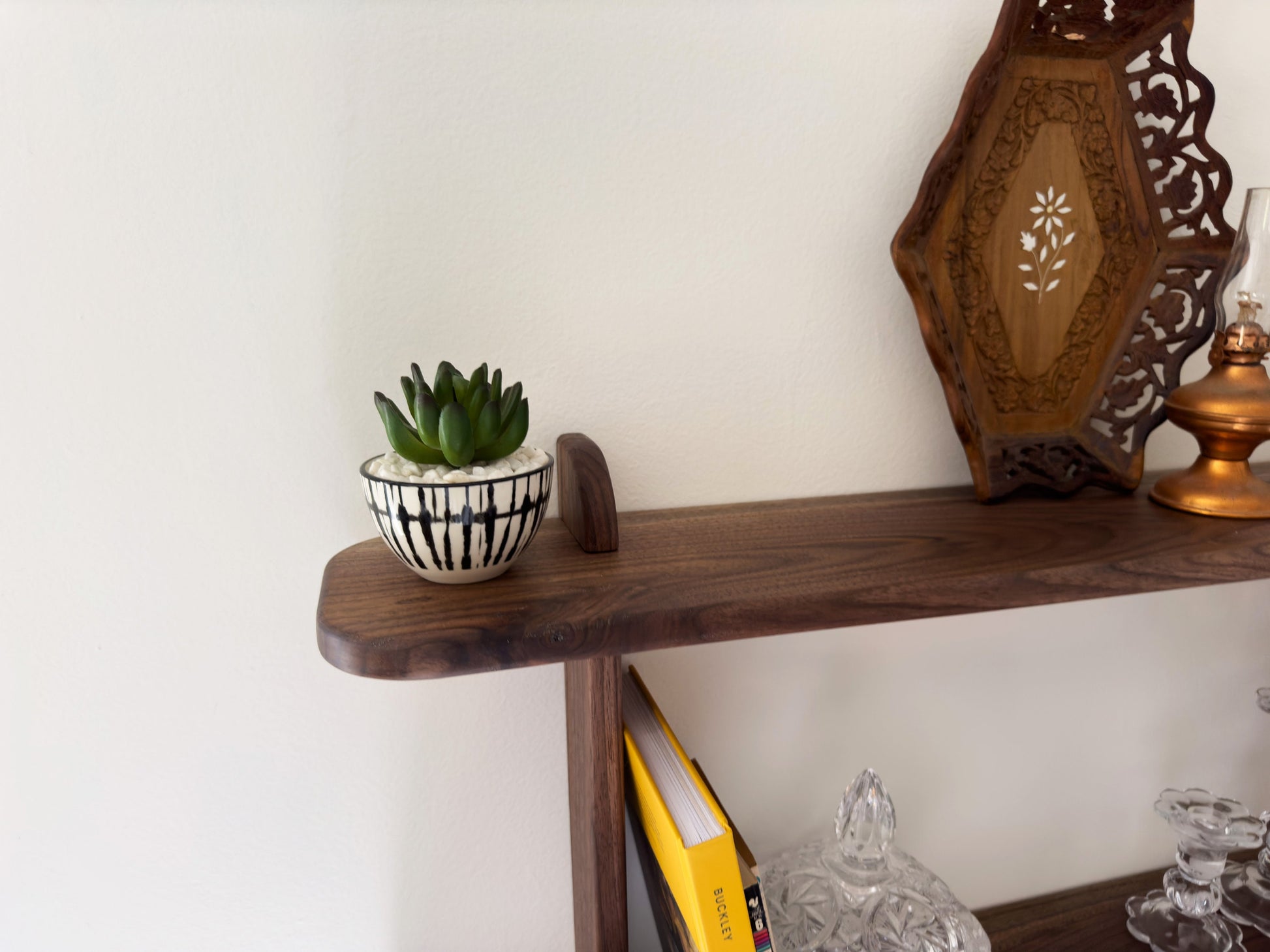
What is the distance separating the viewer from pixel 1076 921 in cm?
73

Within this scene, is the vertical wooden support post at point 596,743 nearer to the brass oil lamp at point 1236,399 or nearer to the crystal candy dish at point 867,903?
the crystal candy dish at point 867,903

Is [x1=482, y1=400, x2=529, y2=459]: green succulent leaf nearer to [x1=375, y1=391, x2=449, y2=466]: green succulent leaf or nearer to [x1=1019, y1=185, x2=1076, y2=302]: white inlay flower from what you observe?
[x1=375, y1=391, x2=449, y2=466]: green succulent leaf

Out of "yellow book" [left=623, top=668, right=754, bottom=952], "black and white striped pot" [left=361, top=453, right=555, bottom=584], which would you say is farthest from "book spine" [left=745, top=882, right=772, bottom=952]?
"black and white striped pot" [left=361, top=453, right=555, bottom=584]

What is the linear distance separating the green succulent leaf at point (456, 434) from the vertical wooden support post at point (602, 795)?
0.45 ft

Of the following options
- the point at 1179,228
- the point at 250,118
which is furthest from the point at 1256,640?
the point at 250,118

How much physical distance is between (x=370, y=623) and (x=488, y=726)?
A: 23 centimetres

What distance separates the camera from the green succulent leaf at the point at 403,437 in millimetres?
425

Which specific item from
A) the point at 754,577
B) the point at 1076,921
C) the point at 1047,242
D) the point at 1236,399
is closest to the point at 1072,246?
the point at 1047,242

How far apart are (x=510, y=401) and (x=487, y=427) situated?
27mm

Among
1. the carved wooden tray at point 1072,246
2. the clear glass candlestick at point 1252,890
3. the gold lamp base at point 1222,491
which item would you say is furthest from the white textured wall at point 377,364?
the clear glass candlestick at point 1252,890

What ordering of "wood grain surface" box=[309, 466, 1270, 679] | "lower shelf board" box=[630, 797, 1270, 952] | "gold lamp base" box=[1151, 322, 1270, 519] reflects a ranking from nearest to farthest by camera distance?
"wood grain surface" box=[309, 466, 1270, 679] → "gold lamp base" box=[1151, 322, 1270, 519] → "lower shelf board" box=[630, 797, 1270, 952]

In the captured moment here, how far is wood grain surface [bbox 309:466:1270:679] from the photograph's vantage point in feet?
1.34

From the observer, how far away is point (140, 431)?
51cm

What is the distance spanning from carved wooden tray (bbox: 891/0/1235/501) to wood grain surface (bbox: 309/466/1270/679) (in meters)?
0.06
